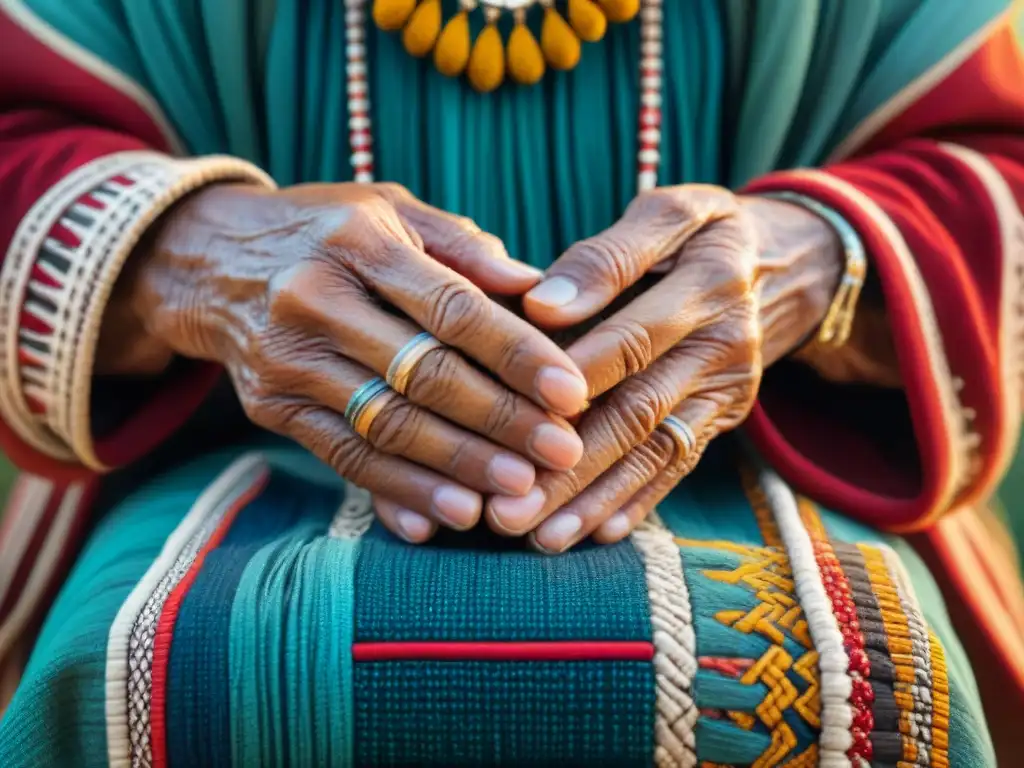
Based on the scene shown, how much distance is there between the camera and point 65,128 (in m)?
0.68

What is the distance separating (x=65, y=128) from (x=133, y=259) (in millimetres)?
154

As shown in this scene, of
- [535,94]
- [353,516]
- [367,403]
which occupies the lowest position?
[353,516]

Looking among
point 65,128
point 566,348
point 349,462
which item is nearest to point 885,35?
point 566,348

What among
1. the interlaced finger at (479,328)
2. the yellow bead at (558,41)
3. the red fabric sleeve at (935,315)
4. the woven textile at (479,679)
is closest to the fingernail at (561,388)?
the interlaced finger at (479,328)

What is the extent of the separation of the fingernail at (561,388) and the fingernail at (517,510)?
0.20 ft

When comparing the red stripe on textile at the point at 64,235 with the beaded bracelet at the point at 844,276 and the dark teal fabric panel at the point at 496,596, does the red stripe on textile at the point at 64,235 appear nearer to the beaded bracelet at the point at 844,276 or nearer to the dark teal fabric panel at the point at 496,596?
the dark teal fabric panel at the point at 496,596

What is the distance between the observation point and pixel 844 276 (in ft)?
1.99

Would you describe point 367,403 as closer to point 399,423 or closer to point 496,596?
point 399,423

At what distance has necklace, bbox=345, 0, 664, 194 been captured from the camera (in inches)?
26.8

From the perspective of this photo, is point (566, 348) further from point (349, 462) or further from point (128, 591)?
point (128, 591)

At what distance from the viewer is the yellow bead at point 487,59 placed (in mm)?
660

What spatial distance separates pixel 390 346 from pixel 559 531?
149 mm

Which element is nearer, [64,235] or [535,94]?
[64,235]

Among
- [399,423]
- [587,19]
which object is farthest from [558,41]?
[399,423]
